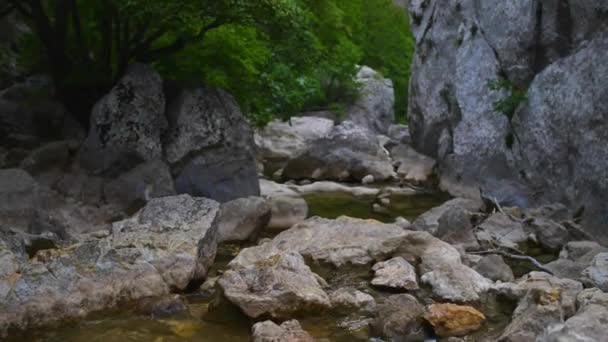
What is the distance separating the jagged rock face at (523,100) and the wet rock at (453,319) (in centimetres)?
646

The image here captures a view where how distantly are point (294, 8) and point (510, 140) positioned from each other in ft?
24.2

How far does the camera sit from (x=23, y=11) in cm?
1348

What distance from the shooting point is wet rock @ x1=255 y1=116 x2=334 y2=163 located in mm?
25453

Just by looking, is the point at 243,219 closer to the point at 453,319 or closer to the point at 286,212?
the point at 286,212

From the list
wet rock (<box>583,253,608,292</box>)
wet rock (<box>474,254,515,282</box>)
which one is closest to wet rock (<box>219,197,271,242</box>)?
wet rock (<box>474,254,515,282</box>)

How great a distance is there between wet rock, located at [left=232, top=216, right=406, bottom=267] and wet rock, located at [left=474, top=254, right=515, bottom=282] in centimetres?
117

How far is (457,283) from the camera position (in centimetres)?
→ 791

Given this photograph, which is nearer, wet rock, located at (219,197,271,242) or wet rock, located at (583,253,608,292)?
wet rock, located at (583,253,608,292)

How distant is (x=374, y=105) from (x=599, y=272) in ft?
87.0

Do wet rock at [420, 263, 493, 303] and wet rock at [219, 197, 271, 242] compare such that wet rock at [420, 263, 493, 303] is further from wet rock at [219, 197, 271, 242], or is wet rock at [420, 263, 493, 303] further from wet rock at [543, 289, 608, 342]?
wet rock at [219, 197, 271, 242]

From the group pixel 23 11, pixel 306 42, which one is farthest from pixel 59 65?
pixel 306 42

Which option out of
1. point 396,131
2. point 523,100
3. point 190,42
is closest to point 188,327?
point 190,42

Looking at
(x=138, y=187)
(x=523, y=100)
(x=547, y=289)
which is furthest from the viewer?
(x=523, y=100)

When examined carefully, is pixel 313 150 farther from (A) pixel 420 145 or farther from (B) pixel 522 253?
(B) pixel 522 253
